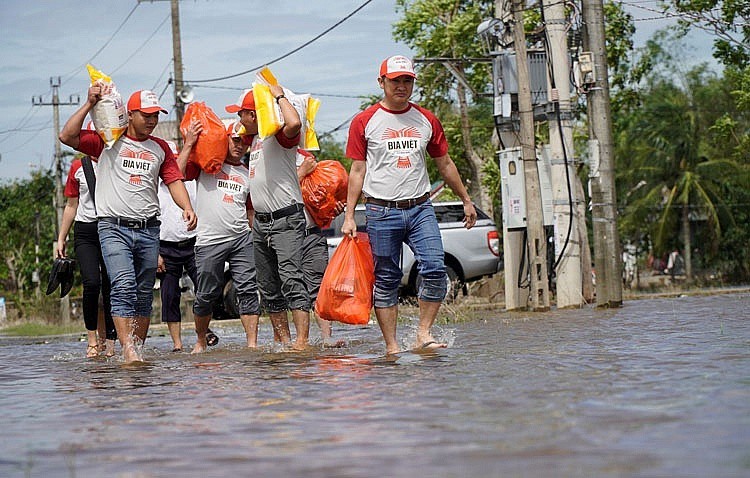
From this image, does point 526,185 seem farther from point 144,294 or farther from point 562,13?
point 144,294

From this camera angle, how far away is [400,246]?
8.61 metres

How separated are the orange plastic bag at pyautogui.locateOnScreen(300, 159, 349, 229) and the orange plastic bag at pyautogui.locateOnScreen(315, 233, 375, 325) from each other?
150 centimetres

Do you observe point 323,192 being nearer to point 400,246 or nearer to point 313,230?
point 313,230

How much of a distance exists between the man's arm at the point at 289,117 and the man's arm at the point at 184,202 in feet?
3.11

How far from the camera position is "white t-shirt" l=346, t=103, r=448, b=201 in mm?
8406

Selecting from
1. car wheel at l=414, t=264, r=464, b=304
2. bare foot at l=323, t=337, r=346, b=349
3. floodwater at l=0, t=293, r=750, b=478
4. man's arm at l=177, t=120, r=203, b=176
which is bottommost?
floodwater at l=0, t=293, r=750, b=478

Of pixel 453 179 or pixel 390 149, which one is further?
pixel 453 179

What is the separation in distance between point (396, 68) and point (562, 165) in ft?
23.4

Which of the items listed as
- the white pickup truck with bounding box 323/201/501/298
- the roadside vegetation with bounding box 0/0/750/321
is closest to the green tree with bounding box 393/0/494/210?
the roadside vegetation with bounding box 0/0/750/321

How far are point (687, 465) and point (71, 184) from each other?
25.3 ft

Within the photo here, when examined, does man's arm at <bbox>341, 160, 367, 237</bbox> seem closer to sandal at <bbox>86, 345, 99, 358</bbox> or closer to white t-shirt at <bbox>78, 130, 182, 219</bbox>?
white t-shirt at <bbox>78, 130, 182, 219</bbox>

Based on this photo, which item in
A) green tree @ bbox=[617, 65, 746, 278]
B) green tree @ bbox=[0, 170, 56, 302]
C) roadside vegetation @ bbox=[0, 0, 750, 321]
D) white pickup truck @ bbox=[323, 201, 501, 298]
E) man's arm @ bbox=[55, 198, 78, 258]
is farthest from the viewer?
green tree @ bbox=[0, 170, 56, 302]

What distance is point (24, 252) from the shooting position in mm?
62125

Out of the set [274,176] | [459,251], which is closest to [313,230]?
[274,176]
